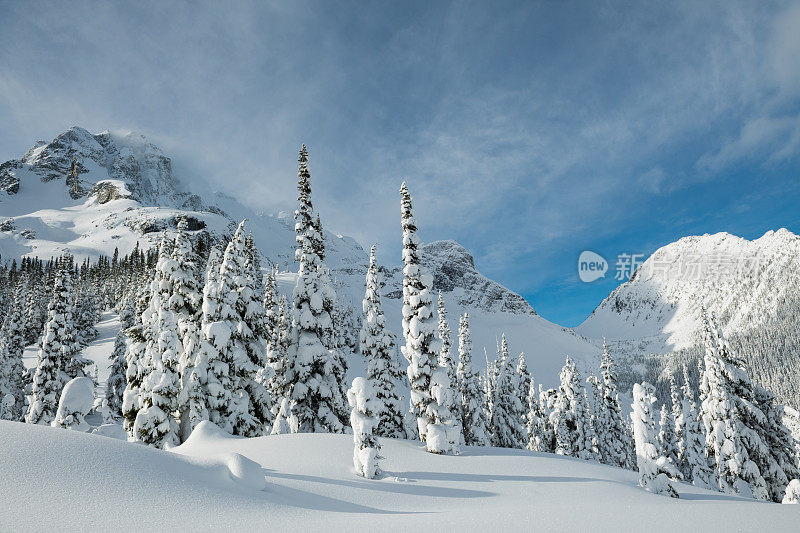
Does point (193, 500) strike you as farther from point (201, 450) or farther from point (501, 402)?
point (501, 402)

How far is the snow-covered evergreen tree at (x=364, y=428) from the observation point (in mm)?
10758

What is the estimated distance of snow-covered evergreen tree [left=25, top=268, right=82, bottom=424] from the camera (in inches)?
1167

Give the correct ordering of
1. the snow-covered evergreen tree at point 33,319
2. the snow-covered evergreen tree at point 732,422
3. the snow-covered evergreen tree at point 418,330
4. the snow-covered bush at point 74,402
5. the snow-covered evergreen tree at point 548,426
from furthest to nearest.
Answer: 1. the snow-covered evergreen tree at point 33,319
2. the snow-covered evergreen tree at point 548,426
3. the snow-covered evergreen tree at point 732,422
4. the snow-covered evergreen tree at point 418,330
5. the snow-covered bush at point 74,402

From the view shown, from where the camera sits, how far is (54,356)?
99.2ft

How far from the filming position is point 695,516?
604 cm

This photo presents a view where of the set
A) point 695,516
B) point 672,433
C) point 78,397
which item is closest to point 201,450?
Answer: point 78,397

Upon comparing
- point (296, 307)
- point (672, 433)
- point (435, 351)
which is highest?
point (296, 307)

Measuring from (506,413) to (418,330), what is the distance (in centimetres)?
2944

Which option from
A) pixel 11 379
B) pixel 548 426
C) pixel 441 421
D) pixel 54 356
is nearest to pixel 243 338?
pixel 441 421

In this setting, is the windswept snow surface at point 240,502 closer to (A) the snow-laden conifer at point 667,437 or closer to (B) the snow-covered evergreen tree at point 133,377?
(B) the snow-covered evergreen tree at point 133,377

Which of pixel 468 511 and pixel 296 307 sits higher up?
pixel 296 307

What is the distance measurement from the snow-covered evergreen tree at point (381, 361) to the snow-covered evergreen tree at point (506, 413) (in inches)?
Result: 789

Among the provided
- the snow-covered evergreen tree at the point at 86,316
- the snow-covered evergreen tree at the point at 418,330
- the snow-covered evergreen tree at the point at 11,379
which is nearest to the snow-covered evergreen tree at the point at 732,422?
the snow-covered evergreen tree at the point at 418,330

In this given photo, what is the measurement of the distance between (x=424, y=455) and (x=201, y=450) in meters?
7.40
